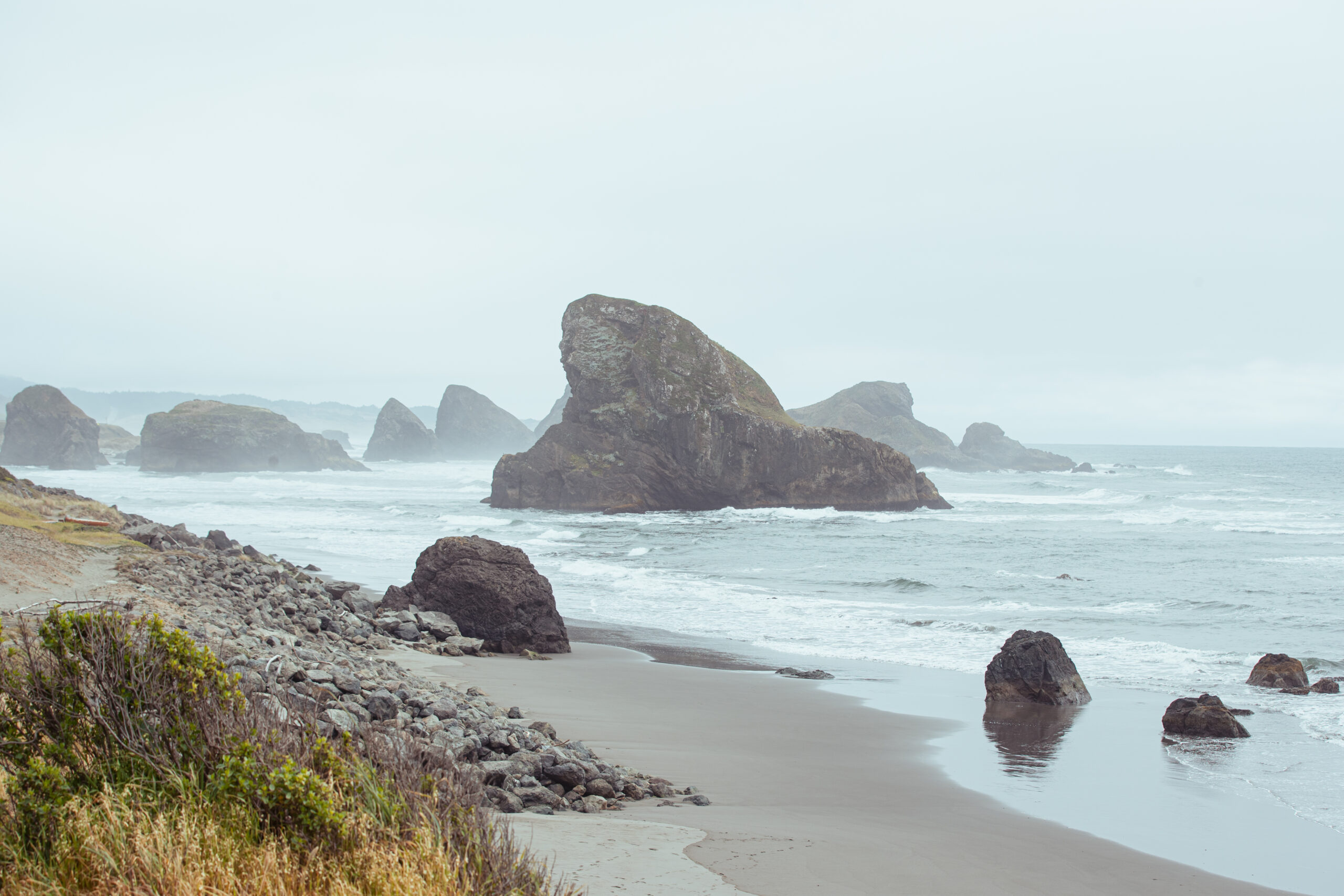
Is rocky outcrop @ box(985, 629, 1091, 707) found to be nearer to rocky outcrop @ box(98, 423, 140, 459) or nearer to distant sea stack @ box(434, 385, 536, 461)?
distant sea stack @ box(434, 385, 536, 461)

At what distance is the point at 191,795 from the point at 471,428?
13785 cm

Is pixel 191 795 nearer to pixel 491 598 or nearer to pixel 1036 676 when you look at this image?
pixel 1036 676

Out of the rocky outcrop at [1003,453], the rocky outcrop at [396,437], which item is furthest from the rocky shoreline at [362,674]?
the rocky outcrop at [1003,453]

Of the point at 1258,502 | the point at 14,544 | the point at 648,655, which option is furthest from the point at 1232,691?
the point at 1258,502

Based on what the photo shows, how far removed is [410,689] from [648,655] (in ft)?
22.2

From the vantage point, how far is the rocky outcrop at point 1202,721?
978cm

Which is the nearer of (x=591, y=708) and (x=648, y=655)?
(x=591, y=708)

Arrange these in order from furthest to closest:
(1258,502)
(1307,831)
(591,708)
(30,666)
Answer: (1258,502), (591,708), (1307,831), (30,666)

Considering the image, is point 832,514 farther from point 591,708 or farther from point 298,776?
point 298,776

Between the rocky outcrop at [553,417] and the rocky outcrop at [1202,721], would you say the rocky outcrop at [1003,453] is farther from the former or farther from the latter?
the rocky outcrop at [1202,721]

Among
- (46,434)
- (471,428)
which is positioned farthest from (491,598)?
(471,428)

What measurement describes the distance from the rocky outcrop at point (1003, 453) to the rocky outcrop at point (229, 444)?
82.2 m

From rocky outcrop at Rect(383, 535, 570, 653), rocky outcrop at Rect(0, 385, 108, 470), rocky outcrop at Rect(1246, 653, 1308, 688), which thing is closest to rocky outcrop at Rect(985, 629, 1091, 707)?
rocky outcrop at Rect(1246, 653, 1308, 688)

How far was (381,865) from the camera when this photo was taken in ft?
10.8
